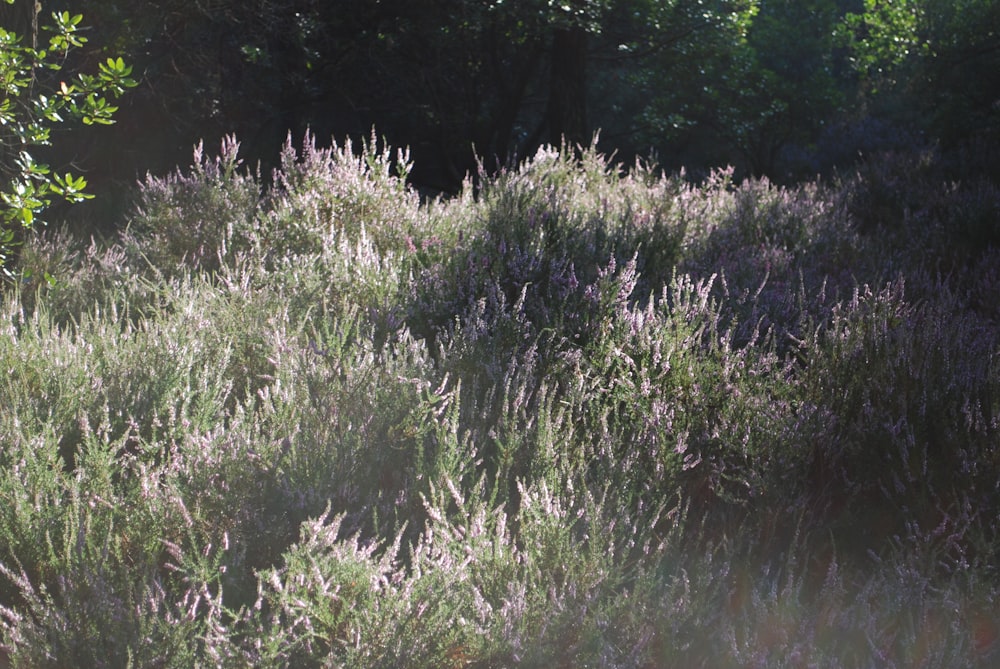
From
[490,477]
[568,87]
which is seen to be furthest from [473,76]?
[490,477]

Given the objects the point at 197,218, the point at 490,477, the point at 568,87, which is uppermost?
the point at 568,87

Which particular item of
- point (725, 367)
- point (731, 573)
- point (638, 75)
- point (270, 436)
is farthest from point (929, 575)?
point (638, 75)

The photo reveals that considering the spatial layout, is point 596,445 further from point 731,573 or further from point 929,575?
point 929,575

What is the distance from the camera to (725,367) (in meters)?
3.44

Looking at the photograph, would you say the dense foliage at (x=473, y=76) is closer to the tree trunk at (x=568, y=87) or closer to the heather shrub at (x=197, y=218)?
the tree trunk at (x=568, y=87)

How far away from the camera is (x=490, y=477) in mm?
3172

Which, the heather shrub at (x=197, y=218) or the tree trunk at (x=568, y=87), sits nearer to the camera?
the heather shrub at (x=197, y=218)

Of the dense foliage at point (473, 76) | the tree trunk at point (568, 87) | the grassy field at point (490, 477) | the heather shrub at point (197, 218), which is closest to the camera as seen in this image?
the grassy field at point (490, 477)

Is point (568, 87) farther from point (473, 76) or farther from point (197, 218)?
point (197, 218)

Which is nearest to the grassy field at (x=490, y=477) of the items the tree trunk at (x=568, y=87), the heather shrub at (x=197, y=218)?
the heather shrub at (x=197, y=218)

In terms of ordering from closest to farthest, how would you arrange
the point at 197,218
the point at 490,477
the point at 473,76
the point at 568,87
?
the point at 490,477
the point at 197,218
the point at 568,87
the point at 473,76

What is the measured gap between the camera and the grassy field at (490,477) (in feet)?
7.35

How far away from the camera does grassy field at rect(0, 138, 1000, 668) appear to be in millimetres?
2240

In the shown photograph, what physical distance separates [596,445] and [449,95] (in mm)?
10963
